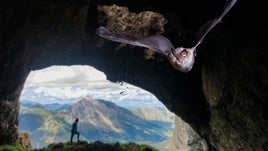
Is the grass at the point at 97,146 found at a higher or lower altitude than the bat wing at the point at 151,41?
lower

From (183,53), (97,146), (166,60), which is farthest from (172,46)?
(97,146)

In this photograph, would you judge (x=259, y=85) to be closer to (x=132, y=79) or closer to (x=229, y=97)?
(x=229, y=97)

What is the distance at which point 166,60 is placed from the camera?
60.4 ft

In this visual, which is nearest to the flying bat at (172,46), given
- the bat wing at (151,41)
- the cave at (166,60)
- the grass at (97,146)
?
the bat wing at (151,41)

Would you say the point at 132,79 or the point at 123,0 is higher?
the point at 123,0

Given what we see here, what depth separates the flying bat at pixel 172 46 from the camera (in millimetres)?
2449

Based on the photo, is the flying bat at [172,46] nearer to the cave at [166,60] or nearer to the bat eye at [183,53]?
the bat eye at [183,53]

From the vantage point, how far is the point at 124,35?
266 cm

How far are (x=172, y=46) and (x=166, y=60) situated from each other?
52.3ft

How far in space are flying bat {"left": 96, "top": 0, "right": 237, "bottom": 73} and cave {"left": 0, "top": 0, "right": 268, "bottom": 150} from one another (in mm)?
5833

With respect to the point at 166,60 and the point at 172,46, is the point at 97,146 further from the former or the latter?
the point at 172,46

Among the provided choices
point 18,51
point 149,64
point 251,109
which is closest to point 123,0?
point 251,109

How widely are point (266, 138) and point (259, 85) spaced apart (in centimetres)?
196

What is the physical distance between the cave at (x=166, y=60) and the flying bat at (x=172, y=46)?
19.1ft
